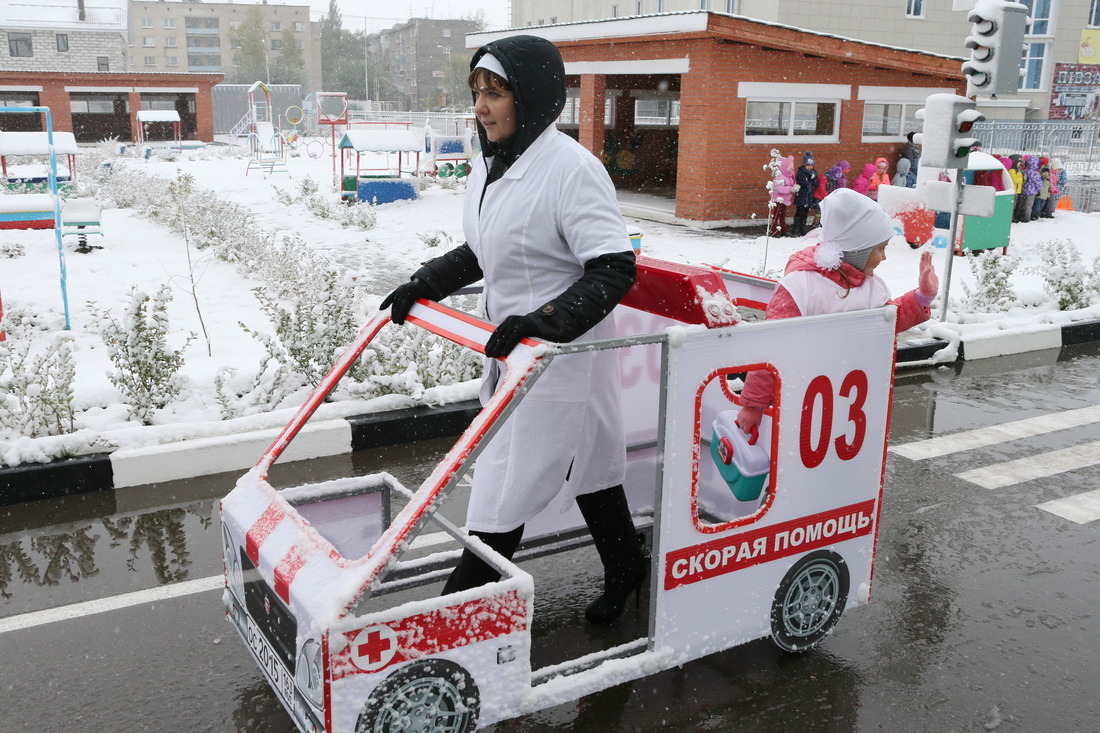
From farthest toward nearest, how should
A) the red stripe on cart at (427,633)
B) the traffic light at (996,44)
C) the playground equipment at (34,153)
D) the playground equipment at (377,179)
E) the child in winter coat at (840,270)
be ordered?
the playground equipment at (377,179)
the playground equipment at (34,153)
the traffic light at (996,44)
the child in winter coat at (840,270)
the red stripe on cart at (427,633)

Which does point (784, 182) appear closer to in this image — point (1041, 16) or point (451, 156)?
point (451, 156)

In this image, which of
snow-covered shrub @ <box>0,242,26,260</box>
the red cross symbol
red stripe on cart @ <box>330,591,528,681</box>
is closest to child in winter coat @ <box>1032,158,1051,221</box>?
snow-covered shrub @ <box>0,242,26,260</box>

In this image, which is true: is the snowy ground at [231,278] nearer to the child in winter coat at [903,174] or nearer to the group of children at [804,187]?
the group of children at [804,187]

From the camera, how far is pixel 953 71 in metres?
19.6

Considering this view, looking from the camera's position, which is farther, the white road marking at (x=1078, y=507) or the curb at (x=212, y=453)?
the white road marking at (x=1078, y=507)

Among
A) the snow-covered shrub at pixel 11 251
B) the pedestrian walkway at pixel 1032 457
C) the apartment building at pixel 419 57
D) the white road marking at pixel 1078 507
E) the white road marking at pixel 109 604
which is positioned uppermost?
the apartment building at pixel 419 57

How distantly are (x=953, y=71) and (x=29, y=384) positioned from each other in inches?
753

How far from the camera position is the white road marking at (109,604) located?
3689 mm

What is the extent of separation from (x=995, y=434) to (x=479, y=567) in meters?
4.56

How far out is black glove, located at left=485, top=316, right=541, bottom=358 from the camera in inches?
103

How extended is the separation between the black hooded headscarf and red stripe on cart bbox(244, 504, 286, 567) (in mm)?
1277

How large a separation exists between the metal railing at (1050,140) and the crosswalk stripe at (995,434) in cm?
2036

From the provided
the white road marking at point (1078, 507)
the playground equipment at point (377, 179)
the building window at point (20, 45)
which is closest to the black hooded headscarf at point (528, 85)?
the white road marking at point (1078, 507)

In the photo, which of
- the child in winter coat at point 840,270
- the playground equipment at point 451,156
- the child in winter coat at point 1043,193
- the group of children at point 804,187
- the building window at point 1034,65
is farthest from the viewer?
the building window at point 1034,65
